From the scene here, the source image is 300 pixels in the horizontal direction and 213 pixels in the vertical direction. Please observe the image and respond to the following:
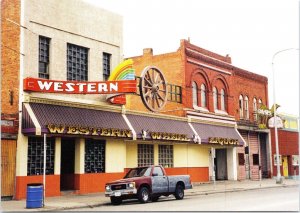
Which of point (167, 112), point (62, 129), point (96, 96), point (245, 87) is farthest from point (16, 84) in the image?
point (245, 87)

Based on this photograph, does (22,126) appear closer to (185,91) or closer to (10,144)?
(10,144)

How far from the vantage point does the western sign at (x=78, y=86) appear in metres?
22.2

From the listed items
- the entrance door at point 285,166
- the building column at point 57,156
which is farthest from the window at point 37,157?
the entrance door at point 285,166

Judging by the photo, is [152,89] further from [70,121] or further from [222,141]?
[222,141]

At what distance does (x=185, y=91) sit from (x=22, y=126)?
640 inches

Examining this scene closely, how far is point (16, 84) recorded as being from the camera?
22.2m

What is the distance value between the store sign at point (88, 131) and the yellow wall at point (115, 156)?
107 cm

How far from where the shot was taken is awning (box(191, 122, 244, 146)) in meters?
34.7

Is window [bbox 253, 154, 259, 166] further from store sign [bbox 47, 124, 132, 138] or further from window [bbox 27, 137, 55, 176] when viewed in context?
window [bbox 27, 137, 55, 176]

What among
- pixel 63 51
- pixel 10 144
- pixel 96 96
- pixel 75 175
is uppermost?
pixel 63 51

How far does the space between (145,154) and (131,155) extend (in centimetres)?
147

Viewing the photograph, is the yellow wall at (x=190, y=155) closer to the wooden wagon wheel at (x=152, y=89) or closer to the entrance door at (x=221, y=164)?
the entrance door at (x=221, y=164)

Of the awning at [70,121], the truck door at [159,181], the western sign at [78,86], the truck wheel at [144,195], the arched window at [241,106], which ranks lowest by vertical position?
the truck wheel at [144,195]

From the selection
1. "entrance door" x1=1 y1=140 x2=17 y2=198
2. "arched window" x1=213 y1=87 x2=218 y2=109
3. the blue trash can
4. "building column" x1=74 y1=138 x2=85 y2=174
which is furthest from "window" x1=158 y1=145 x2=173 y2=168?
the blue trash can
